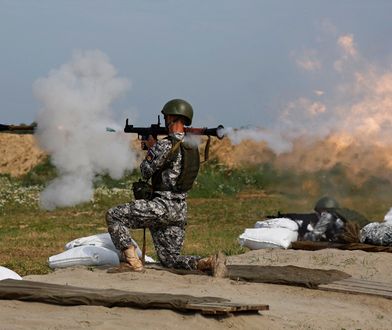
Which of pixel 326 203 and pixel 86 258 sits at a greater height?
pixel 326 203

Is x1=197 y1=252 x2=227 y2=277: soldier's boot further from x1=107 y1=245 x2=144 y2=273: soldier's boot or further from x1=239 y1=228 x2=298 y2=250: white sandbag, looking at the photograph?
x1=239 y1=228 x2=298 y2=250: white sandbag

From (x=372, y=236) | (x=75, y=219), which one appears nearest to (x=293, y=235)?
(x=372, y=236)

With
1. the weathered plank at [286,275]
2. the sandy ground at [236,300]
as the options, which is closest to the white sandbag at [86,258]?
the sandy ground at [236,300]

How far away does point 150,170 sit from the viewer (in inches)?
409

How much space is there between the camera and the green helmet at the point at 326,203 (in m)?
15.1

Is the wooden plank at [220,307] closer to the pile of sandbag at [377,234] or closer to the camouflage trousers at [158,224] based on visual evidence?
the camouflage trousers at [158,224]

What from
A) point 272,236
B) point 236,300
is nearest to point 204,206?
point 272,236

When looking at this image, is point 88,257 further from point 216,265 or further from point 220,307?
point 220,307

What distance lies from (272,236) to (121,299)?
6105 millimetres

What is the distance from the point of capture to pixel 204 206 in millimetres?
26953

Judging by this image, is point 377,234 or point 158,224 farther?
point 377,234

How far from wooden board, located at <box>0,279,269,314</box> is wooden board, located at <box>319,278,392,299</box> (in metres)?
1.88

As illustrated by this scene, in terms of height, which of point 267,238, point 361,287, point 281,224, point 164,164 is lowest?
point 361,287

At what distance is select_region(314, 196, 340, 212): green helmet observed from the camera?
15.1 m
